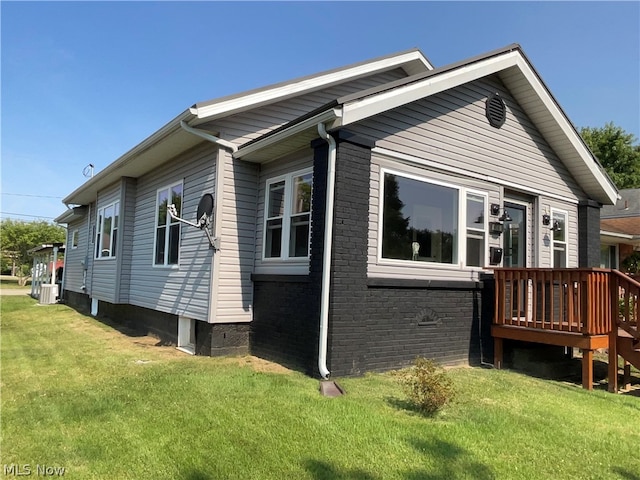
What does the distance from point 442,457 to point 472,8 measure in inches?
379

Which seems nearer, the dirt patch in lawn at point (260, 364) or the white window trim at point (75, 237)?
the dirt patch in lawn at point (260, 364)

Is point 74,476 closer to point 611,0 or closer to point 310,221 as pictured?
point 310,221

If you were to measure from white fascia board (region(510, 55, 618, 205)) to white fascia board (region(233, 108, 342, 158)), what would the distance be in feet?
14.1

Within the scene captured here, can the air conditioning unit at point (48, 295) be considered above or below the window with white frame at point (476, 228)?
below

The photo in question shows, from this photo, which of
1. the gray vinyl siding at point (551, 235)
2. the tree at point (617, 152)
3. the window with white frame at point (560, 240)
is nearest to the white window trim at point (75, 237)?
the gray vinyl siding at point (551, 235)

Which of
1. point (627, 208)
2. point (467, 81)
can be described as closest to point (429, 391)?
point (467, 81)

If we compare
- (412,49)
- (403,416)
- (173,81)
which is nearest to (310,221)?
(403,416)

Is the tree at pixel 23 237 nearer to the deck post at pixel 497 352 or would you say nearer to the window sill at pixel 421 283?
the window sill at pixel 421 283

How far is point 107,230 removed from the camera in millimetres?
13508

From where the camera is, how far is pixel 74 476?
3.17m

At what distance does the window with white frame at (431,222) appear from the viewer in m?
6.82

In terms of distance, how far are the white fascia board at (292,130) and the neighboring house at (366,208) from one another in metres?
0.03

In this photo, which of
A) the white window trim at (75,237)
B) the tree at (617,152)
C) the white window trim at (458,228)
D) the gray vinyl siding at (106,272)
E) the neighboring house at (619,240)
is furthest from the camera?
the tree at (617,152)

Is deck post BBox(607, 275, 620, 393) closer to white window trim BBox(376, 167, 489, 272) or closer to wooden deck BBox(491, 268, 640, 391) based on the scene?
wooden deck BBox(491, 268, 640, 391)
